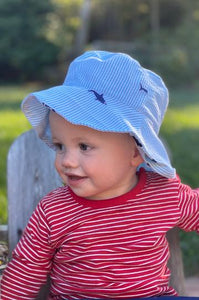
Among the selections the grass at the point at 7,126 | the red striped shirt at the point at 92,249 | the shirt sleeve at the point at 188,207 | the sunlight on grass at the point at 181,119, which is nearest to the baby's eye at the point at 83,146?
the red striped shirt at the point at 92,249

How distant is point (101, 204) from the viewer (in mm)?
2504

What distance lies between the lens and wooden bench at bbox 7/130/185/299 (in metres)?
2.92

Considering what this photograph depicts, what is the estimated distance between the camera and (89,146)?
2.42m

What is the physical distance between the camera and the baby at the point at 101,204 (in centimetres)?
241

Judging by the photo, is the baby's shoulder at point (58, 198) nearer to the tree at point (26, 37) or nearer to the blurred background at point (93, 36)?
the blurred background at point (93, 36)

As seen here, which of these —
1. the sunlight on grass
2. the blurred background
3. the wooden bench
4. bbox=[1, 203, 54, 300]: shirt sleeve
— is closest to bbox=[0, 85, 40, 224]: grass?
the wooden bench

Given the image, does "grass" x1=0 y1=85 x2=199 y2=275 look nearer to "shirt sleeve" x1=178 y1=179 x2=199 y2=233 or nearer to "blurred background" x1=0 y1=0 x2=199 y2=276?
"shirt sleeve" x1=178 y1=179 x2=199 y2=233

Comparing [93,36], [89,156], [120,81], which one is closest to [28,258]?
[89,156]

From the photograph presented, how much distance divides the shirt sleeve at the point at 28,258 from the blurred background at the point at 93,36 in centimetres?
2060

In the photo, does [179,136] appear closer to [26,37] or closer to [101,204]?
[101,204]

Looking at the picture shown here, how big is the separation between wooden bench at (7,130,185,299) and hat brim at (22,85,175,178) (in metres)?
0.53

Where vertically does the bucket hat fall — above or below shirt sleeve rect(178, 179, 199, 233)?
above

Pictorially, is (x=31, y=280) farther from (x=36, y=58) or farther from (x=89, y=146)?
(x=36, y=58)

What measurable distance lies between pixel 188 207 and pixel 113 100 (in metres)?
0.55
